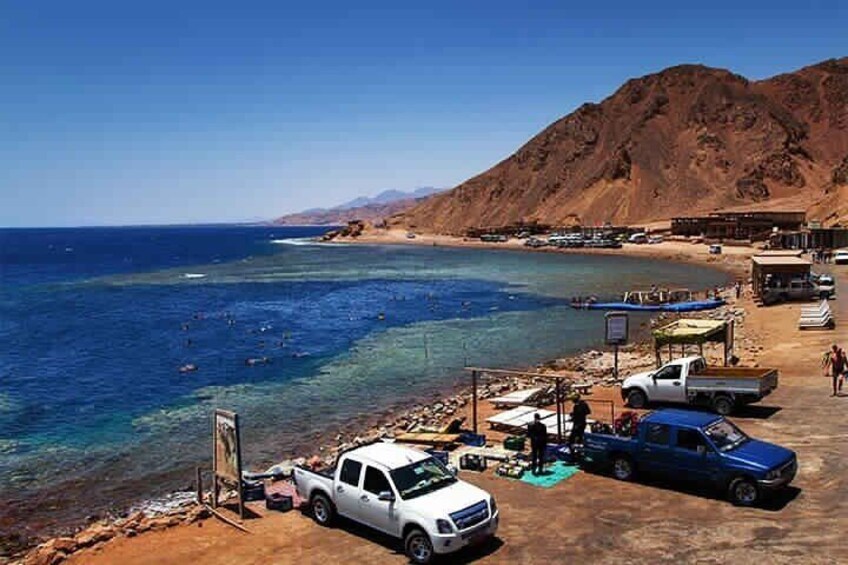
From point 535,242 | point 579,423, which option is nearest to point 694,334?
point 579,423

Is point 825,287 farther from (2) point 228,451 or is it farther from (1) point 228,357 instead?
(2) point 228,451

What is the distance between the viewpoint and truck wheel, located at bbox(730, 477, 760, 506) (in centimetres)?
1483

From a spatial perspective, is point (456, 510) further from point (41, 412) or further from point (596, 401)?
point (41, 412)

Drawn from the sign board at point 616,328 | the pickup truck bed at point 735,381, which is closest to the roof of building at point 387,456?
the pickup truck bed at point 735,381

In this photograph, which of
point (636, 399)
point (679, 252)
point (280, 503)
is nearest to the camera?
point (280, 503)

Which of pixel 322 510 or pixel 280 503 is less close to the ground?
pixel 322 510

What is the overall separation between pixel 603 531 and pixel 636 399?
11010mm

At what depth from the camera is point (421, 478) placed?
13930 mm

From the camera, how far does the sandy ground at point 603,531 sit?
13.1 metres

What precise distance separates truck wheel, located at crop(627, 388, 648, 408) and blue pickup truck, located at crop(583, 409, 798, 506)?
297 inches

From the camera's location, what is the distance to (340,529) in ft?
50.1

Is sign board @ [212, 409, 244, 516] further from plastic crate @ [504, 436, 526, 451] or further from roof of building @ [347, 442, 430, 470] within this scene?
plastic crate @ [504, 436, 526, 451]

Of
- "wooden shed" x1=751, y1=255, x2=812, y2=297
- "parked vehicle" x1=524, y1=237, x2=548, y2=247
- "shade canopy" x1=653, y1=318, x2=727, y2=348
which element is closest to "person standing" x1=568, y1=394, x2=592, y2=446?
"shade canopy" x1=653, y1=318, x2=727, y2=348

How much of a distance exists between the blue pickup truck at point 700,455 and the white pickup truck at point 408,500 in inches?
175
